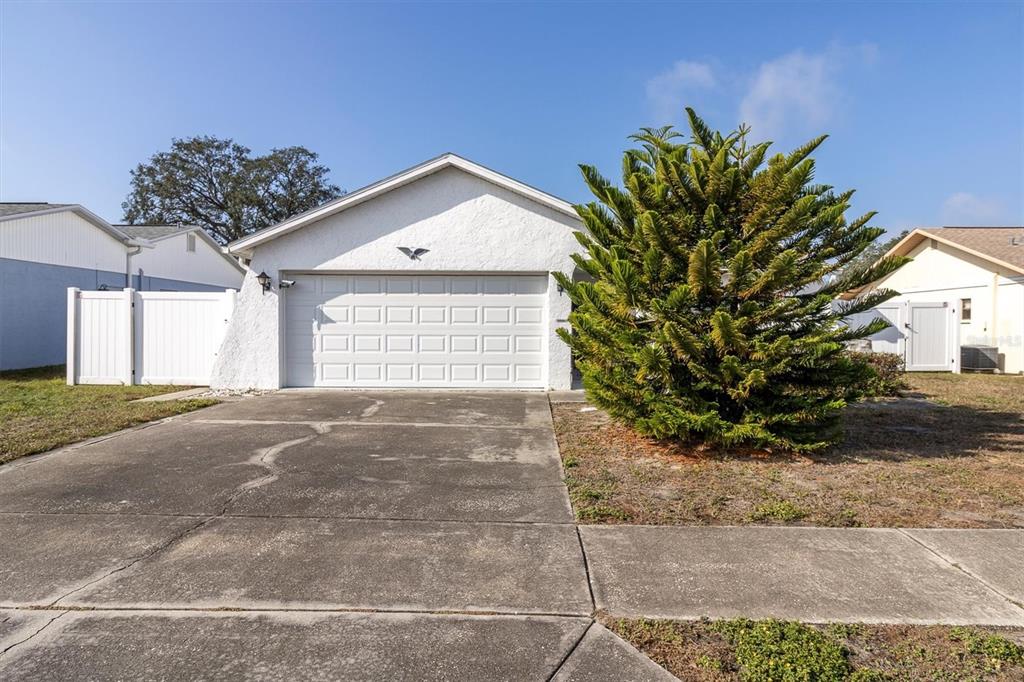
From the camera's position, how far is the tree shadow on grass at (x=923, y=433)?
6141mm

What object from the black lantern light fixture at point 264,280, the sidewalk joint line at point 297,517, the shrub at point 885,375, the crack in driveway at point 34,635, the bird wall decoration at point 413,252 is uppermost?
the bird wall decoration at point 413,252

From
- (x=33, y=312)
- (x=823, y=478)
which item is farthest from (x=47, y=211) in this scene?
(x=823, y=478)

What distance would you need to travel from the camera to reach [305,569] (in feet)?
10.8

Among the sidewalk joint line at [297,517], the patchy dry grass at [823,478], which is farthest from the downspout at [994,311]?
the sidewalk joint line at [297,517]

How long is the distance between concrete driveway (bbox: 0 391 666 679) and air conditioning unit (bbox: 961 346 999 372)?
627 inches

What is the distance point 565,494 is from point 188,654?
9.87 feet

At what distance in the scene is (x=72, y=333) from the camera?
11352mm

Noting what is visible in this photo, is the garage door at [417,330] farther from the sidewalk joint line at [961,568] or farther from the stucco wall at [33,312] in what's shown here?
the stucco wall at [33,312]

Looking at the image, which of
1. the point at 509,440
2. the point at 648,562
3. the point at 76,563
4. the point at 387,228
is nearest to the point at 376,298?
the point at 387,228

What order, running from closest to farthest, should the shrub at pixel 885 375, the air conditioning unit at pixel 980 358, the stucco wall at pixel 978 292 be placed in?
1. the shrub at pixel 885 375
2. the stucco wall at pixel 978 292
3. the air conditioning unit at pixel 980 358

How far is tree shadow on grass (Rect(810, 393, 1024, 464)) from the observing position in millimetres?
6141

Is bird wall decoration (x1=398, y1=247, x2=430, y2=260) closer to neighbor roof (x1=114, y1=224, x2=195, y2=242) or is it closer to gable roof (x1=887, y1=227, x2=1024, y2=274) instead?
gable roof (x1=887, y1=227, x2=1024, y2=274)

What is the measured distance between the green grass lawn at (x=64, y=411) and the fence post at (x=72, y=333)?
0.28 meters

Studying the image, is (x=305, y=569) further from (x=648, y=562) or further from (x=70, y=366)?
(x=70, y=366)
